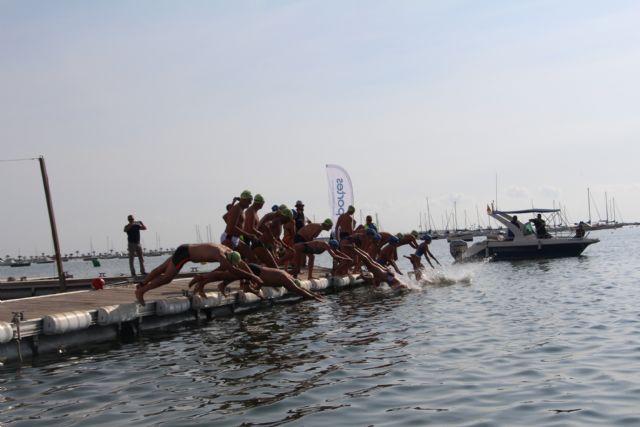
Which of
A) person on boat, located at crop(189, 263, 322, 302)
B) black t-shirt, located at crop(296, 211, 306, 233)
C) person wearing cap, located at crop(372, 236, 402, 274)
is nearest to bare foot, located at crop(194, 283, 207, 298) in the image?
person on boat, located at crop(189, 263, 322, 302)

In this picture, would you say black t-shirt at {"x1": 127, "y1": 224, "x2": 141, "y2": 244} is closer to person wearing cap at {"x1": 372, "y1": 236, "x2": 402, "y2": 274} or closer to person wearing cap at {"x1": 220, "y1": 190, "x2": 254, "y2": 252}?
person wearing cap at {"x1": 220, "y1": 190, "x2": 254, "y2": 252}

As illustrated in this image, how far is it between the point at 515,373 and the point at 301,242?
429 inches

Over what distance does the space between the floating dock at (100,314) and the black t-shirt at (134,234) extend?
243 cm

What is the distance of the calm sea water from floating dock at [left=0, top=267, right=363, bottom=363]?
1.47 feet

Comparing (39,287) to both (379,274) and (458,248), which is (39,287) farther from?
(458,248)

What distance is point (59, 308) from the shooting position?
13602 mm

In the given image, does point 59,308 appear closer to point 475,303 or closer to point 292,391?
point 292,391

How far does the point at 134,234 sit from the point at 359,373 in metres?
12.9

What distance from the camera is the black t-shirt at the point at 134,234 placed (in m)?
20.6

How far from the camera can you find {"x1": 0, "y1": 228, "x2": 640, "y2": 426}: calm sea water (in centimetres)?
755

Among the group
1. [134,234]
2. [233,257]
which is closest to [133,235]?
[134,234]

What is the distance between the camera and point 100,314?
12406 millimetres

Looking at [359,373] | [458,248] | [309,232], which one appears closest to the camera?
[359,373]

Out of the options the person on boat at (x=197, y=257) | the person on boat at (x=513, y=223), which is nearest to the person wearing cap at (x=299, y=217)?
the person on boat at (x=197, y=257)
